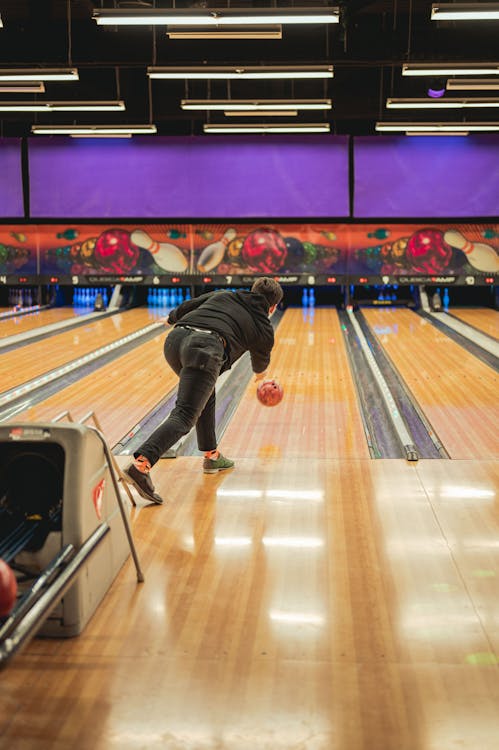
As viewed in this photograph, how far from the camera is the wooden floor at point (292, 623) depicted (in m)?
1.98

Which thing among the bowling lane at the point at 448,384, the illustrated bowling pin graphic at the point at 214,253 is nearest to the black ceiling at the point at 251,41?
the bowling lane at the point at 448,384

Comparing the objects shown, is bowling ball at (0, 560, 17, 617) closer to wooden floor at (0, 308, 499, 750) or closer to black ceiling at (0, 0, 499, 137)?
wooden floor at (0, 308, 499, 750)

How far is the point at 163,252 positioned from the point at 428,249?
3.98 meters

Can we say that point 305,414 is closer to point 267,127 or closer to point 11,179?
point 267,127

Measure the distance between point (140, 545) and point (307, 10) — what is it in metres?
4.09

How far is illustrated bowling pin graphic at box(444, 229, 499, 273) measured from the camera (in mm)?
12328

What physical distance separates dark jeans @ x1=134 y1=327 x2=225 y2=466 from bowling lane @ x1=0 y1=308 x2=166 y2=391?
3114 mm

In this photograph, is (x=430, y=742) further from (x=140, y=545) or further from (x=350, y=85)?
(x=350, y=85)

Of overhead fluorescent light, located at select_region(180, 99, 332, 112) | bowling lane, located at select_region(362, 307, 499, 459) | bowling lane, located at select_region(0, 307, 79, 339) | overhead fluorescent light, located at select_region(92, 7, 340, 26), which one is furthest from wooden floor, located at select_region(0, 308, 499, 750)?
bowling lane, located at select_region(0, 307, 79, 339)

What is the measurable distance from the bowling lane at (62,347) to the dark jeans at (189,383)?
3.11 m

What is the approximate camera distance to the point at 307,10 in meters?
5.66

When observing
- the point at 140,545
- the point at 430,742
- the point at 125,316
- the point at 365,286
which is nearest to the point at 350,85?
the point at 365,286

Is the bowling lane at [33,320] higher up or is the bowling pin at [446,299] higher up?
the bowling pin at [446,299]

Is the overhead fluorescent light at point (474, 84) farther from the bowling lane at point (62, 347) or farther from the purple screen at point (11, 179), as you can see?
the purple screen at point (11, 179)
